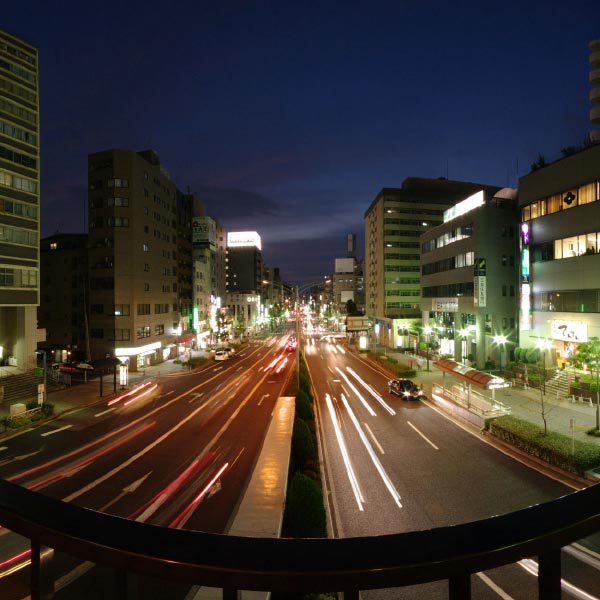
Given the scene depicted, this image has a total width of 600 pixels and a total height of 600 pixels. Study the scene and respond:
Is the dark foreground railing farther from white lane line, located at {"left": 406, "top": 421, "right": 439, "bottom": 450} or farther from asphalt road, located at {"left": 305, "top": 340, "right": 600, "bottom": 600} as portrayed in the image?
white lane line, located at {"left": 406, "top": 421, "right": 439, "bottom": 450}

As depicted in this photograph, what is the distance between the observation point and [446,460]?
737 inches

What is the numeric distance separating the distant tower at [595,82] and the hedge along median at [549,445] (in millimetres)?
36478

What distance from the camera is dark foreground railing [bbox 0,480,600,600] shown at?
4.59ft

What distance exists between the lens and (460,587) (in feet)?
4.88

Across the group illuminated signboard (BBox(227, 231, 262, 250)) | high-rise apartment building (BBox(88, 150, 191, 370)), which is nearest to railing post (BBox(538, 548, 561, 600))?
high-rise apartment building (BBox(88, 150, 191, 370))

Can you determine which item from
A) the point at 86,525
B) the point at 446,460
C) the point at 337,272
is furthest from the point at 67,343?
the point at 337,272

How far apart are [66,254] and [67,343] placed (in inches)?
544

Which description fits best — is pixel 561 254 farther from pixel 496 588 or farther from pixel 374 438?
pixel 496 588

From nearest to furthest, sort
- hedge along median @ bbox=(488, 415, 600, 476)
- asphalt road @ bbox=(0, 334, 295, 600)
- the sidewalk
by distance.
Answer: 1. asphalt road @ bbox=(0, 334, 295, 600)
2. hedge along median @ bbox=(488, 415, 600, 476)
3. the sidewalk

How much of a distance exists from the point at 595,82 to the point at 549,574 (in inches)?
2224

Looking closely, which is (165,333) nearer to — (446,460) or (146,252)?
(146,252)

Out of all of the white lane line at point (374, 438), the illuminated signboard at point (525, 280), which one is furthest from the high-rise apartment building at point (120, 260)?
the illuminated signboard at point (525, 280)

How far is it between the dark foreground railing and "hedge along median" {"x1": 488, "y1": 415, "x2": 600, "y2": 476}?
1864 centimetres

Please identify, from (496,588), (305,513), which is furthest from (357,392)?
(496,588)
